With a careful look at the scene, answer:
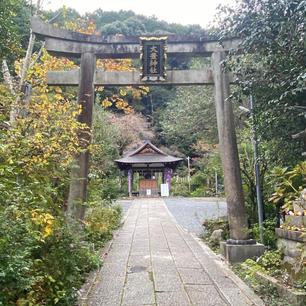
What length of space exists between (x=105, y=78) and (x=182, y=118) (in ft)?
29.9

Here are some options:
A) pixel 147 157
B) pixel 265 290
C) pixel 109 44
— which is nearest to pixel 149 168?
pixel 147 157

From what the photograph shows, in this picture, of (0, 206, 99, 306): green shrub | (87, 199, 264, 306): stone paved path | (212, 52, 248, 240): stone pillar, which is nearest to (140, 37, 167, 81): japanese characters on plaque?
(212, 52, 248, 240): stone pillar

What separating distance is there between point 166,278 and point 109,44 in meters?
4.41

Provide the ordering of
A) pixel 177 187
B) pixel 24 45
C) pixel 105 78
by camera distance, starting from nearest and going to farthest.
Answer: pixel 105 78 < pixel 24 45 < pixel 177 187

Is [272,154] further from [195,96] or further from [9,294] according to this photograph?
[195,96]

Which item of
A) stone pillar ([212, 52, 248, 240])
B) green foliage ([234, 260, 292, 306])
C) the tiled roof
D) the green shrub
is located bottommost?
green foliage ([234, 260, 292, 306])

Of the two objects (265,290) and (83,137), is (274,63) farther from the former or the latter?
(83,137)

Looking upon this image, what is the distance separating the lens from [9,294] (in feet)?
6.97

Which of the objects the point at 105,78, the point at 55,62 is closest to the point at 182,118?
the point at 55,62

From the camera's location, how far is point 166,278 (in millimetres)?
3998

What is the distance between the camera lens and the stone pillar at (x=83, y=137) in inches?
197

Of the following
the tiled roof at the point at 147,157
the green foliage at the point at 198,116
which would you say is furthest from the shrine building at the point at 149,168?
the green foliage at the point at 198,116

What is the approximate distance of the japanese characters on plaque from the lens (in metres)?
5.86

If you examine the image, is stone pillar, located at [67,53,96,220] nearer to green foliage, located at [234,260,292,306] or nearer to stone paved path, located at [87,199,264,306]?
stone paved path, located at [87,199,264,306]
